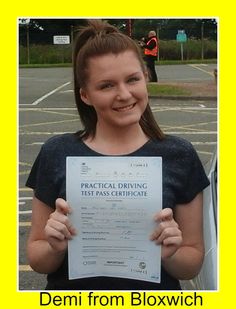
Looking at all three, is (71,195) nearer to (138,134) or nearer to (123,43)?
(138,134)

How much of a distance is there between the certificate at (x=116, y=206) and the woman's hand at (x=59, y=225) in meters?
0.03

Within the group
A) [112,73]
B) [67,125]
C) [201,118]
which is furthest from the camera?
[201,118]

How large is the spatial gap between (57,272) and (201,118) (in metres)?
8.74

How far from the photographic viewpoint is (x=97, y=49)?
5.67 ft

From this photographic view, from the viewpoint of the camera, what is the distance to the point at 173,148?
5.70 ft

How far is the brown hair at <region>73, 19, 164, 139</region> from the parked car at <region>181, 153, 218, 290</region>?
0.68 metres

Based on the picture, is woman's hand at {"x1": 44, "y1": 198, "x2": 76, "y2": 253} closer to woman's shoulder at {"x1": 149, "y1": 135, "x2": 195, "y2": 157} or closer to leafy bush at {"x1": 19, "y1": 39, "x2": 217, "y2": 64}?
woman's shoulder at {"x1": 149, "y1": 135, "x2": 195, "y2": 157}

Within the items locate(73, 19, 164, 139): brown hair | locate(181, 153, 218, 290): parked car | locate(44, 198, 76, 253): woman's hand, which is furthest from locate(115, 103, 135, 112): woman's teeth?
locate(181, 153, 218, 290): parked car


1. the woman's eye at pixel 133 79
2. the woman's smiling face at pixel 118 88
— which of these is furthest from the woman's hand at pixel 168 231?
the woman's eye at pixel 133 79

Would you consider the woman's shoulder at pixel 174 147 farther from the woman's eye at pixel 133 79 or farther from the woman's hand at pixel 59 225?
the woman's hand at pixel 59 225

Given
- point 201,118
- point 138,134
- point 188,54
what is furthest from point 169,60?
point 138,134

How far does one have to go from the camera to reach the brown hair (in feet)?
5.67

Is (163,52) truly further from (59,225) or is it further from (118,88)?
(59,225)

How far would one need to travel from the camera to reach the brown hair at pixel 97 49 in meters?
1.73
